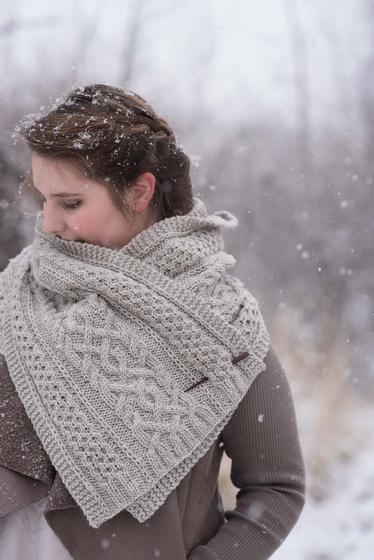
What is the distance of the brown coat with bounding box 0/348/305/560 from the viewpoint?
1145 mm

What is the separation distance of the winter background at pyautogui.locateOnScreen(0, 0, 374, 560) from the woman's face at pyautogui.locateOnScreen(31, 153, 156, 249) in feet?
8.10

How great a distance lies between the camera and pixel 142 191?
50.7 inches

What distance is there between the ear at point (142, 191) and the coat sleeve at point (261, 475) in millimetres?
432

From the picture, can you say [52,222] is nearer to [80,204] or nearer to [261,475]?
[80,204]

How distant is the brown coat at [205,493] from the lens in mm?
1145

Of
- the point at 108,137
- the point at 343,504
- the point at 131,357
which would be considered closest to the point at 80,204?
the point at 108,137

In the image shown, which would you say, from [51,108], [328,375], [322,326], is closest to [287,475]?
[51,108]

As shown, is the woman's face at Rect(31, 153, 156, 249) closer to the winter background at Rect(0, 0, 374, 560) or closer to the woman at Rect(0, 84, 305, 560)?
the woman at Rect(0, 84, 305, 560)

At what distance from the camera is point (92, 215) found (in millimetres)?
1223

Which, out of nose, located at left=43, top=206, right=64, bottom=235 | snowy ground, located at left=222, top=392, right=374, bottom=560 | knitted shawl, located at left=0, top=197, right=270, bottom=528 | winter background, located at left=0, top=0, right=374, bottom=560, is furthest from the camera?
winter background, located at left=0, top=0, right=374, bottom=560

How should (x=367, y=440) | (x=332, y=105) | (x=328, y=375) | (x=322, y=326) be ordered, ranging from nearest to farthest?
(x=367, y=440) < (x=328, y=375) < (x=322, y=326) < (x=332, y=105)

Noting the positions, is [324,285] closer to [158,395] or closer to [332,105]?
[332,105]

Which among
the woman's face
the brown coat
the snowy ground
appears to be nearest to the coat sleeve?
the brown coat

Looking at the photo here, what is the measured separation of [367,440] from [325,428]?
11.2 inches
